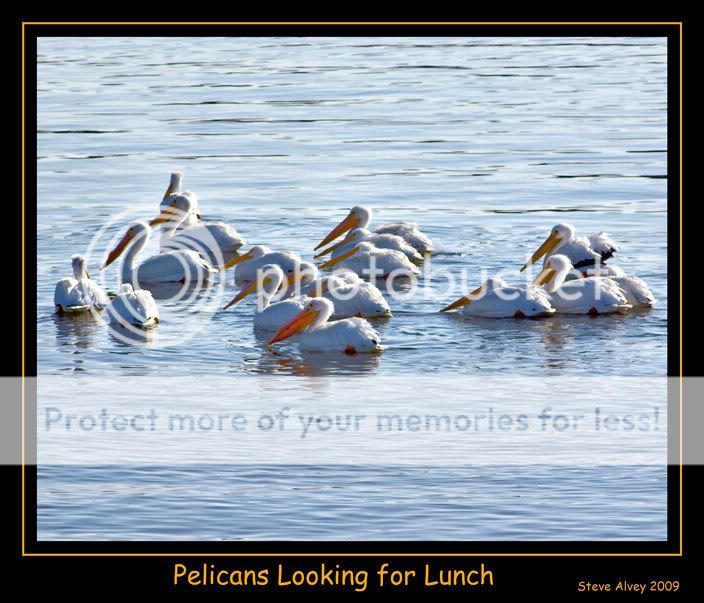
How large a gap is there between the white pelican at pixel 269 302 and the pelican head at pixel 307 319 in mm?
150

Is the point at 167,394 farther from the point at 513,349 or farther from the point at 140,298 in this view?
the point at 513,349

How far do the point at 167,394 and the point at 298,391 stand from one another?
32.0 inches

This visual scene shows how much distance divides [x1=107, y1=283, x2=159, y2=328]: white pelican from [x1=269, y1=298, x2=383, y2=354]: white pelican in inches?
39.0

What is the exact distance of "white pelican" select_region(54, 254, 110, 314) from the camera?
11055 millimetres

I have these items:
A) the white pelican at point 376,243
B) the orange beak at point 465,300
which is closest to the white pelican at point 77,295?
the white pelican at point 376,243

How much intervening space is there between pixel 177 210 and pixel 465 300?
4234mm

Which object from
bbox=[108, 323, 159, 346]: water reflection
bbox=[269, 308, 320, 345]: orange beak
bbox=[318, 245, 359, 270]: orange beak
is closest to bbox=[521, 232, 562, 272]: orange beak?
bbox=[318, 245, 359, 270]: orange beak

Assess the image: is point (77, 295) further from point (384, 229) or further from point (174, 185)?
point (174, 185)

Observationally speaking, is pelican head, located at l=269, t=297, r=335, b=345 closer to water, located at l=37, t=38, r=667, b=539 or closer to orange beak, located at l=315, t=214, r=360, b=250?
water, located at l=37, t=38, r=667, b=539

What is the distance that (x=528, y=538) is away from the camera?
6.96m

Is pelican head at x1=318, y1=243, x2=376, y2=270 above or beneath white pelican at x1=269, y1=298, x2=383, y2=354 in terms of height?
above

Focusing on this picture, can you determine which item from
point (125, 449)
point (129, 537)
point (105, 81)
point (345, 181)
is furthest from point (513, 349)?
point (105, 81)

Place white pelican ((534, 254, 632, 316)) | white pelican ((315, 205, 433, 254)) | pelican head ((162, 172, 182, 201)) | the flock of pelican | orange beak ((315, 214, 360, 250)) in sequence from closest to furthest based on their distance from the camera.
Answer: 1. the flock of pelican
2. white pelican ((534, 254, 632, 316))
3. white pelican ((315, 205, 433, 254))
4. orange beak ((315, 214, 360, 250))
5. pelican head ((162, 172, 182, 201))

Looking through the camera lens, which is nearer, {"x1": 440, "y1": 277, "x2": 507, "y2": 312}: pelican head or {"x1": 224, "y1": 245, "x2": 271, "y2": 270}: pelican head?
{"x1": 440, "y1": 277, "x2": 507, "y2": 312}: pelican head
